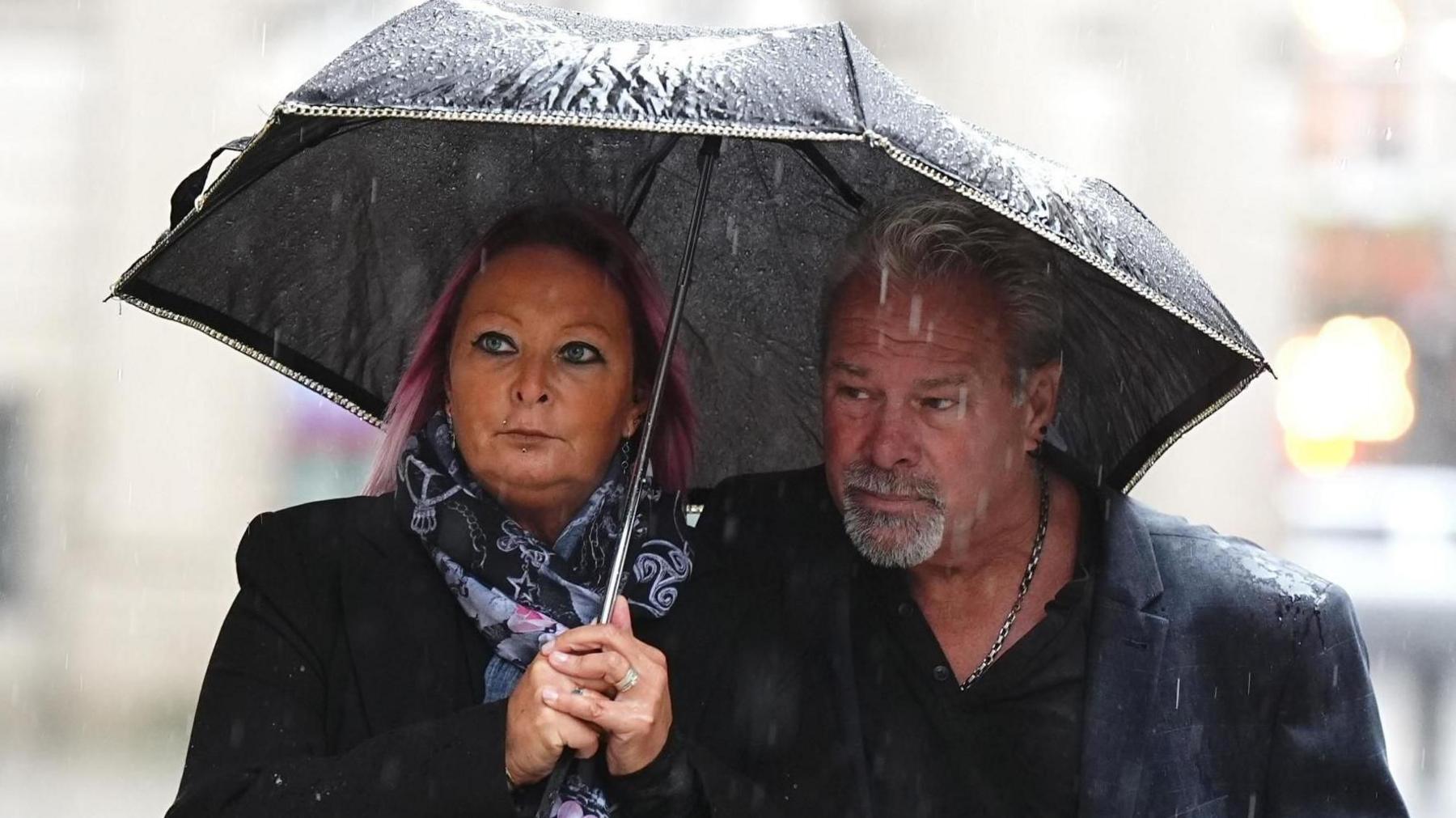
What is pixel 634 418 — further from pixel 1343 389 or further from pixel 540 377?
pixel 1343 389

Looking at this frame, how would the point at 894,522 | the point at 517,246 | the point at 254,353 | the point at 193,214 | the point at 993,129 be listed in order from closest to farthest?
the point at 193,214 < the point at 517,246 < the point at 894,522 < the point at 254,353 < the point at 993,129

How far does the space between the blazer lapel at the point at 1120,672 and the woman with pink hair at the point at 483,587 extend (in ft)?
2.26

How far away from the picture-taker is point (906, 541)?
3.31 metres

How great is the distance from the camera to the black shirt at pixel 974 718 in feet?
10.7

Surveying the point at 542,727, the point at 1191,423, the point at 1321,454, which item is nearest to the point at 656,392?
the point at 542,727

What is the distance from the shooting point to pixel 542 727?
2674 mm

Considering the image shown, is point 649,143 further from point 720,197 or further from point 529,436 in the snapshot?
point 529,436

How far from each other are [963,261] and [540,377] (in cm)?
83

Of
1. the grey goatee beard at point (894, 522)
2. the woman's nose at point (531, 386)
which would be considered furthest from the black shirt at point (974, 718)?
the woman's nose at point (531, 386)

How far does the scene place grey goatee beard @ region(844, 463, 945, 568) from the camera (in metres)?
3.31

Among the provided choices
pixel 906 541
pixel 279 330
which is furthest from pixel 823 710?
pixel 279 330

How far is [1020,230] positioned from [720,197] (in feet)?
1.74

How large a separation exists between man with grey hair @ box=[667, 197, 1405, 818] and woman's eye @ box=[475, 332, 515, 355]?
476 millimetres

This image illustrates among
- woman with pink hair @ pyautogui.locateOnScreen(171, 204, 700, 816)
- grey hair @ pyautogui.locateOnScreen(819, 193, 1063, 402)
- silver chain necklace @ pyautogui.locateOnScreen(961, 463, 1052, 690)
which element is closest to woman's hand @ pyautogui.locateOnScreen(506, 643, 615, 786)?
woman with pink hair @ pyautogui.locateOnScreen(171, 204, 700, 816)
